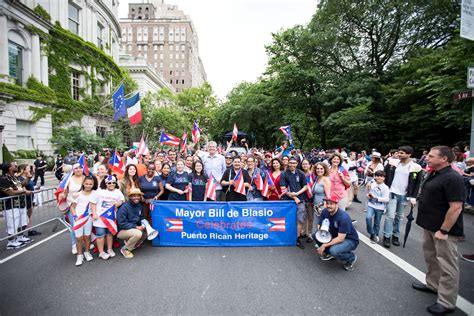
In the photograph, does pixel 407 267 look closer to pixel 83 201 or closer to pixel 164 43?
pixel 83 201

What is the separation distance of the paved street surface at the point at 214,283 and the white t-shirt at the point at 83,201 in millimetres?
969

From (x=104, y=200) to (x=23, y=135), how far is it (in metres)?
18.3

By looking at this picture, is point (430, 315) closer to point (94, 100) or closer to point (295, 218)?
point (295, 218)

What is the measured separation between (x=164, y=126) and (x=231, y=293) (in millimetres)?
29210

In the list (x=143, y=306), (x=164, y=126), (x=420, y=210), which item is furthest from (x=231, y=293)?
(x=164, y=126)

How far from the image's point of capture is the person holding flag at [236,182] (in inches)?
221

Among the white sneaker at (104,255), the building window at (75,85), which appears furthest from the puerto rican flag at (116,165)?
the building window at (75,85)

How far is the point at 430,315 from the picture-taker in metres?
3.05

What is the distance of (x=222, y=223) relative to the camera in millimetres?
5238

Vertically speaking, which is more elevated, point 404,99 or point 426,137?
point 404,99

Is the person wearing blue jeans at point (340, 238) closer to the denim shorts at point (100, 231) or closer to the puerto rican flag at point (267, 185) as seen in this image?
the puerto rican flag at point (267, 185)

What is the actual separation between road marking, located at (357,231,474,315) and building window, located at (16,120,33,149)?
21900 mm

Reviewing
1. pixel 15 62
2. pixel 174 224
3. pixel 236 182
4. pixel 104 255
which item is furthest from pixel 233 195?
pixel 15 62

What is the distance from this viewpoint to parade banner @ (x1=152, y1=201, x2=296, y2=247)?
17.1ft
